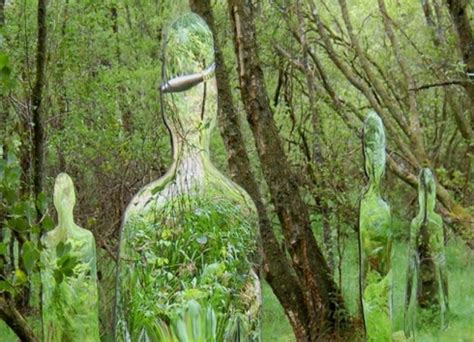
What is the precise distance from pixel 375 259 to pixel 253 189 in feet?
5.90

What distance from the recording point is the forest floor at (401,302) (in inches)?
A: 205

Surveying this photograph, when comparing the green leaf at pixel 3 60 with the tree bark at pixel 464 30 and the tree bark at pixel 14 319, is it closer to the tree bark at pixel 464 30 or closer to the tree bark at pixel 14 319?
the tree bark at pixel 14 319

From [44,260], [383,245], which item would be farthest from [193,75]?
[383,245]

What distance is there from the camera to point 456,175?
20.3ft

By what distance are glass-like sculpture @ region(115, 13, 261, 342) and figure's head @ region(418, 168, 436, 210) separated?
1.25 meters

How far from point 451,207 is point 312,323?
4.91 feet

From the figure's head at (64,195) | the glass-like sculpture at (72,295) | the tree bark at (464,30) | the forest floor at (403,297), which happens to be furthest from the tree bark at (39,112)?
the tree bark at (464,30)

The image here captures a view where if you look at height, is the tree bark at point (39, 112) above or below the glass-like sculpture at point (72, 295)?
above

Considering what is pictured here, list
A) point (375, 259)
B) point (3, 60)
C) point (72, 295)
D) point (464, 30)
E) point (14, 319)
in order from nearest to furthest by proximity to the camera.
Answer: point (3, 60) → point (72, 295) → point (375, 259) → point (14, 319) → point (464, 30)

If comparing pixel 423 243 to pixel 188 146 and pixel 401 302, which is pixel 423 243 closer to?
pixel 188 146

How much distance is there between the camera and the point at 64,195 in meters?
1.89

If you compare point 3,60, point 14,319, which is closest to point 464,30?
point 14,319

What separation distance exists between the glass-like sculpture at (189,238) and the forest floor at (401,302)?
291 cm

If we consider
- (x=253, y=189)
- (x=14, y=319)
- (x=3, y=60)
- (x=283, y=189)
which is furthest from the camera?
(x=283, y=189)
